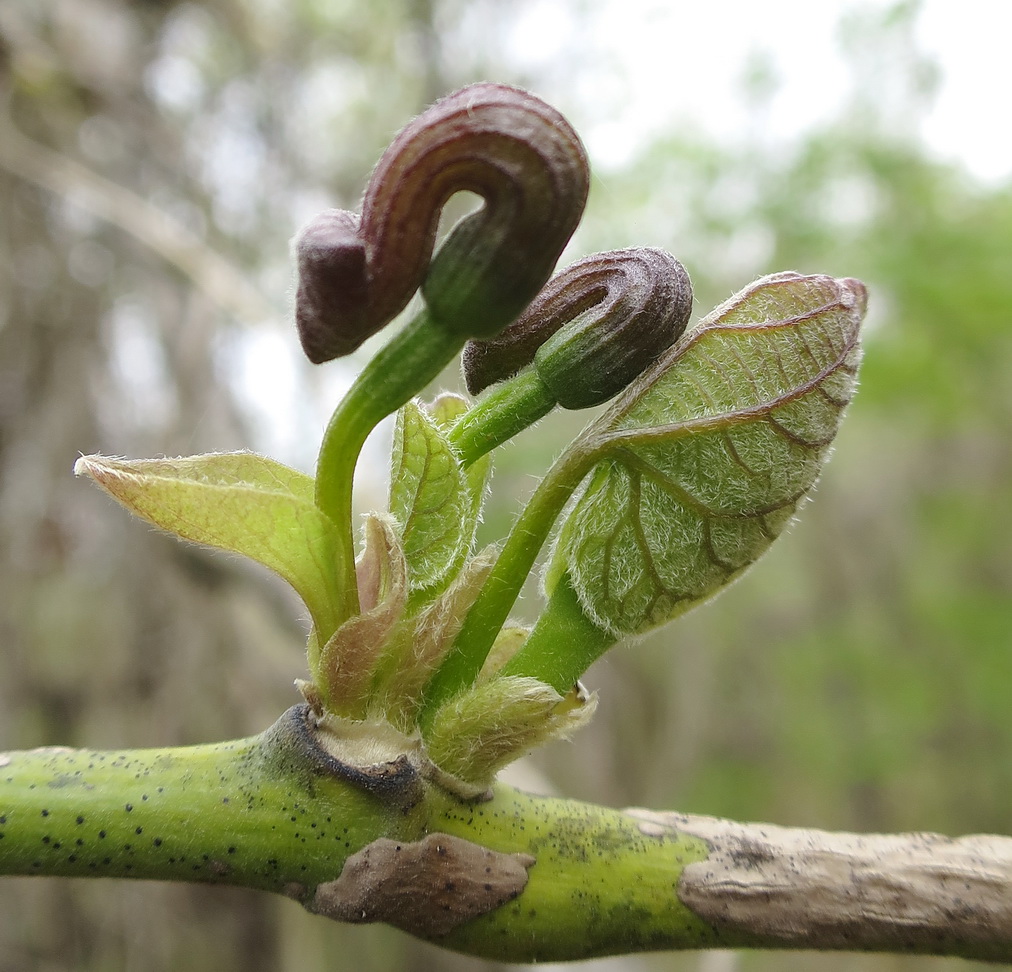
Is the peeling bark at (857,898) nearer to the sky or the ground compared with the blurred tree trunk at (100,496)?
nearer to the ground

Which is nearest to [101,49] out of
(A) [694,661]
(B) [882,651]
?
(A) [694,661]

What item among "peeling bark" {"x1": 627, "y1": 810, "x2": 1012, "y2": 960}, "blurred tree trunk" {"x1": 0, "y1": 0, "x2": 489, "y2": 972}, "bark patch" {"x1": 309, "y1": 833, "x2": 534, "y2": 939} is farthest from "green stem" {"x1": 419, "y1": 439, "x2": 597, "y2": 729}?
A: "blurred tree trunk" {"x1": 0, "y1": 0, "x2": 489, "y2": 972}

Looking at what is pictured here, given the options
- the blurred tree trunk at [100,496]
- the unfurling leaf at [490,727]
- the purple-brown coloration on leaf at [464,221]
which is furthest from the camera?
the blurred tree trunk at [100,496]

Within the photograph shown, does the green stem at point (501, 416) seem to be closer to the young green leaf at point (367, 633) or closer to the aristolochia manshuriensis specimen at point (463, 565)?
the aristolochia manshuriensis specimen at point (463, 565)

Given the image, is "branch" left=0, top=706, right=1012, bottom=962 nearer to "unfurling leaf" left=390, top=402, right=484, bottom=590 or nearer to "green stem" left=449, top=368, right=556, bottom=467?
"unfurling leaf" left=390, top=402, right=484, bottom=590

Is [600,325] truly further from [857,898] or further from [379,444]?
[379,444]

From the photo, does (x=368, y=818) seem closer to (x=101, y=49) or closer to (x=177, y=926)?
(x=177, y=926)

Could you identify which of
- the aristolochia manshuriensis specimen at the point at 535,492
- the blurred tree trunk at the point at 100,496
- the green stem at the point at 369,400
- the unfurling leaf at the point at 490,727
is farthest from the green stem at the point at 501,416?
the blurred tree trunk at the point at 100,496
